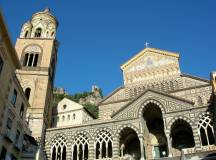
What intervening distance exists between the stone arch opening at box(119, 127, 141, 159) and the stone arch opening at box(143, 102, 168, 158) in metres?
1.57

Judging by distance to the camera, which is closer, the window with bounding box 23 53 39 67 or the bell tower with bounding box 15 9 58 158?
the bell tower with bounding box 15 9 58 158

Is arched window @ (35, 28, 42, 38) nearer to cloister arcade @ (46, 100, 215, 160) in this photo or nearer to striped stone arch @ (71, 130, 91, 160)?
cloister arcade @ (46, 100, 215, 160)

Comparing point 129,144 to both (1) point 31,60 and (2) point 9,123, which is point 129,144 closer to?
(2) point 9,123

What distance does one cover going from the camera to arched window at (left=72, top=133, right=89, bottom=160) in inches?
1173

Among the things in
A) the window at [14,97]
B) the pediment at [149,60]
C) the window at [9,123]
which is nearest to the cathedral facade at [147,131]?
the pediment at [149,60]

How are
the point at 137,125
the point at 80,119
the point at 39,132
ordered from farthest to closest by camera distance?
the point at 80,119 < the point at 39,132 < the point at 137,125

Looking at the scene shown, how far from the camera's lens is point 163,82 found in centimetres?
3712

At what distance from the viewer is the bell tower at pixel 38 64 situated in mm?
32438

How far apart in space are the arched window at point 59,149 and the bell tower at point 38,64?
1.58 metres

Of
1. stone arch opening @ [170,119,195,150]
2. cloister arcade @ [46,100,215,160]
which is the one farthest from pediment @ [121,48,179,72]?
stone arch opening @ [170,119,195,150]

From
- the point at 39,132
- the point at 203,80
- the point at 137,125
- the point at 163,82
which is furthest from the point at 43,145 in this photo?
the point at 203,80

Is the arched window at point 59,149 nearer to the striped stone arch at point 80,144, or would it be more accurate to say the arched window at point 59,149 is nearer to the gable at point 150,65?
the striped stone arch at point 80,144

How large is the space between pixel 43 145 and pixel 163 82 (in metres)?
16.8

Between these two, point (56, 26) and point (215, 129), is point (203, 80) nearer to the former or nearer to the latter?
point (215, 129)
